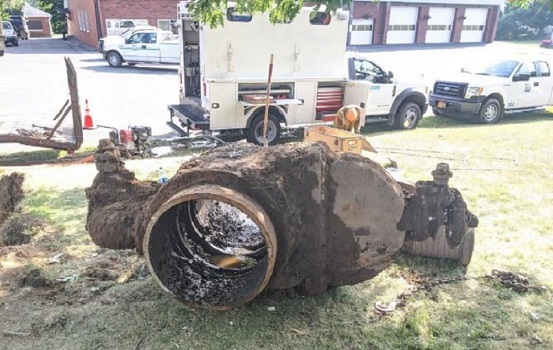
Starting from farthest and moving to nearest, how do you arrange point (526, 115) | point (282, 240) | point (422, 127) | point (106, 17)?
point (106, 17) → point (526, 115) → point (422, 127) → point (282, 240)

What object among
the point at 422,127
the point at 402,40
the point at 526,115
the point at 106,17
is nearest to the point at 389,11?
the point at 402,40

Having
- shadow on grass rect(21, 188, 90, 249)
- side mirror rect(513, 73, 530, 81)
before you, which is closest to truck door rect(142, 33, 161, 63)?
side mirror rect(513, 73, 530, 81)

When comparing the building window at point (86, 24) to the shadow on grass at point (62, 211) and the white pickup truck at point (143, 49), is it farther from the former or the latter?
the shadow on grass at point (62, 211)

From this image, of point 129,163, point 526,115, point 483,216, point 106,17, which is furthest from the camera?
point 106,17

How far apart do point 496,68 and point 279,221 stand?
12765 mm

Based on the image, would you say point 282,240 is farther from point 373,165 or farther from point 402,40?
point 402,40

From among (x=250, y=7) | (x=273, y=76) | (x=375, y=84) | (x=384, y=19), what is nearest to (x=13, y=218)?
(x=250, y=7)

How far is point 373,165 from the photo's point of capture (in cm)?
398

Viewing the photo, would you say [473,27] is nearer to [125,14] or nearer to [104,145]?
[125,14]

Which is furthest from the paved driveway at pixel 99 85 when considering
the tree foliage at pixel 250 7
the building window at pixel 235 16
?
the tree foliage at pixel 250 7

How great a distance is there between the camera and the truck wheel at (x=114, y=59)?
23.0 meters

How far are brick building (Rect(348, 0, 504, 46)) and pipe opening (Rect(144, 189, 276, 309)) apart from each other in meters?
34.7

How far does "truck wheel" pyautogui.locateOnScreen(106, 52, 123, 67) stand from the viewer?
75.4ft

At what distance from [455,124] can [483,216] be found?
7716mm
